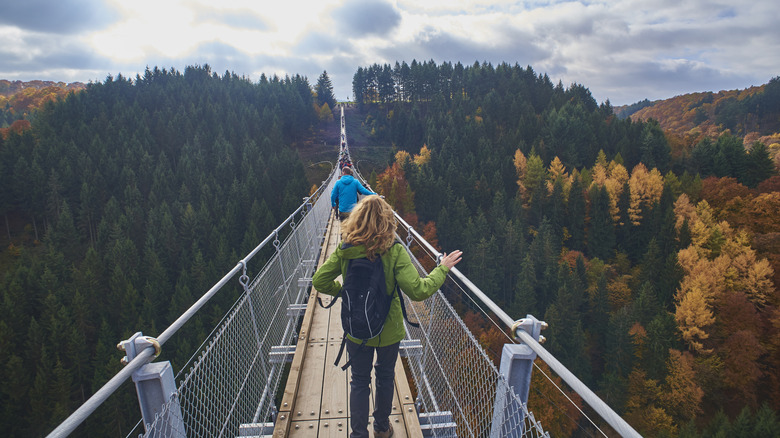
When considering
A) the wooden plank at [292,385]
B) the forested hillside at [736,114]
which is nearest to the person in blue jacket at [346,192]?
the wooden plank at [292,385]

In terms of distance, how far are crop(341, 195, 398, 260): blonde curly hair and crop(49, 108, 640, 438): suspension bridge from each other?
59cm

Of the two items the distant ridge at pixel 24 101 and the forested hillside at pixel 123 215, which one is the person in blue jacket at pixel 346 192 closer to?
the forested hillside at pixel 123 215

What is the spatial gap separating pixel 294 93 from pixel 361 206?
87718mm

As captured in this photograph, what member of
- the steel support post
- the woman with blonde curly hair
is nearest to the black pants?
the woman with blonde curly hair

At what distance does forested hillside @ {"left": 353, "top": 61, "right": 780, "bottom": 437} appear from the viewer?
108 ft

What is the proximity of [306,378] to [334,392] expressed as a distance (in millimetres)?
337

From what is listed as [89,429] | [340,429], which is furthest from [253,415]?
[89,429]

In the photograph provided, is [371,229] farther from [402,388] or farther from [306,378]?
[306,378]

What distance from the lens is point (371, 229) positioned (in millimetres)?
2188

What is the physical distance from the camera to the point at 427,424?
2959 mm

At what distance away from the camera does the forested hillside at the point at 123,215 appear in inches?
1228

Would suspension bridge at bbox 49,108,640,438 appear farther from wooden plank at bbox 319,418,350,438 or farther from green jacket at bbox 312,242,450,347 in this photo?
green jacket at bbox 312,242,450,347

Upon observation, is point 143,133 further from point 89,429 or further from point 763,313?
point 763,313

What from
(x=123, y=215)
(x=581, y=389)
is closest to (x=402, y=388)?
(x=581, y=389)
